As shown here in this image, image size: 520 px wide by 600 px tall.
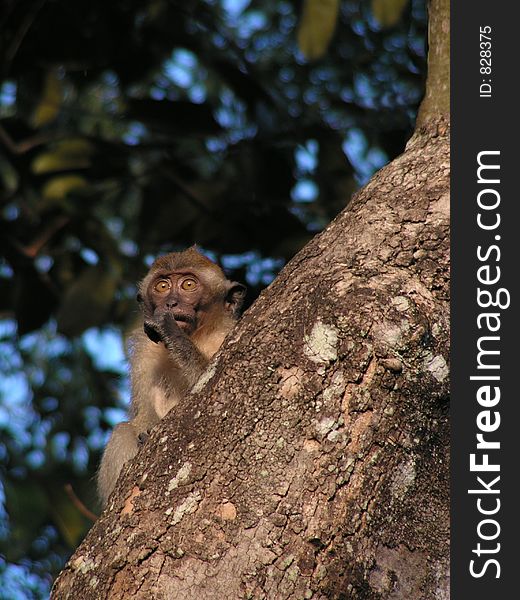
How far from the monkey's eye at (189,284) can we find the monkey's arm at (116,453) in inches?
37.4

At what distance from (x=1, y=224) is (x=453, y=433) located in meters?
4.95

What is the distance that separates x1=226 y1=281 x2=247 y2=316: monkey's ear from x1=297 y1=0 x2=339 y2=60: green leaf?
60.1 inches

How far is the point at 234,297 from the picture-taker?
668 cm

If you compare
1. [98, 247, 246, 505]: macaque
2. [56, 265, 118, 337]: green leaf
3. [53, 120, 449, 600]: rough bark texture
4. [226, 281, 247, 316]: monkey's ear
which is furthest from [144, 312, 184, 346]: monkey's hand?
[53, 120, 449, 600]: rough bark texture

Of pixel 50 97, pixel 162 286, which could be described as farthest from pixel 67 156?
pixel 162 286

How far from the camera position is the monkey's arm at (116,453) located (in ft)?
19.5

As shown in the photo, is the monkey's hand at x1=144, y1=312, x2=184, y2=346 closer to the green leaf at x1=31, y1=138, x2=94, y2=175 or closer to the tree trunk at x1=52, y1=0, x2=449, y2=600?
the green leaf at x1=31, y1=138, x2=94, y2=175

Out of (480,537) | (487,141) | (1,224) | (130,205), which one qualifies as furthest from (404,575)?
(130,205)

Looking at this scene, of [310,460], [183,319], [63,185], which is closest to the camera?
[310,460]

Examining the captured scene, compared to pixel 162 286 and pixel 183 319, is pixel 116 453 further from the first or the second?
pixel 162 286

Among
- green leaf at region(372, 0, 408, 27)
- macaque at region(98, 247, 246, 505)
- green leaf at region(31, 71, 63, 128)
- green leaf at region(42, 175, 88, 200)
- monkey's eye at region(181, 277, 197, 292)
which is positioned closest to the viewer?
green leaf at region(372, 0, 408, 27)

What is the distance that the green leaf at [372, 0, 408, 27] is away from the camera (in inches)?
233

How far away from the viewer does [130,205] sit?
9.48m

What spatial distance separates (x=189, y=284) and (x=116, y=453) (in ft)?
4.02
